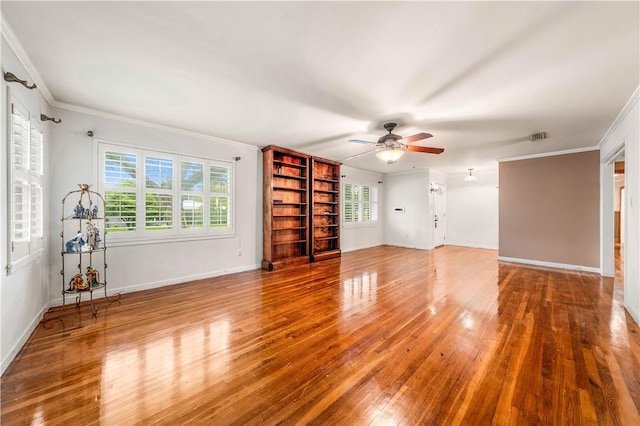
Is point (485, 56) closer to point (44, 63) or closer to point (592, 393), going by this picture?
point (592, 393)

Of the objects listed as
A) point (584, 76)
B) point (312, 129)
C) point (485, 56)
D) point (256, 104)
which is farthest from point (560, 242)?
point (256, 104)

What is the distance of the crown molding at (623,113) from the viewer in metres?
2.81

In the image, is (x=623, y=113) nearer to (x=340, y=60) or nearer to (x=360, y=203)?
(x=340, y=60)

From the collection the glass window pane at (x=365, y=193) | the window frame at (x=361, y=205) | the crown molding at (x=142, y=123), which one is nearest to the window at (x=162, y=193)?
the crown molding at (x=142, y=123)

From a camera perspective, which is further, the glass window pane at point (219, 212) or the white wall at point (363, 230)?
the white wall at point (363, 230)

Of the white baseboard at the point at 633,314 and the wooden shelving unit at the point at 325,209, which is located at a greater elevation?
the wooden shelving unit at the point at 325,209

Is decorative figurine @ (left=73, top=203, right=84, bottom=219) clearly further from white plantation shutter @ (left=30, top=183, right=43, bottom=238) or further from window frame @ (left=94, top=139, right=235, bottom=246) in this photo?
window frame @ (left=94, top=139, right=235, bottom=246)

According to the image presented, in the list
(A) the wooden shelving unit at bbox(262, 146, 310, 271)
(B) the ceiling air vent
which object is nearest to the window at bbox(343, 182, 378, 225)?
(A) the wooden shelving unit at bbox(262, 146, 310, 271)

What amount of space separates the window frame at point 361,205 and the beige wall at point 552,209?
139 inches

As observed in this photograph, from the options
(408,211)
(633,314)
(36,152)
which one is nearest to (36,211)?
(36,152)

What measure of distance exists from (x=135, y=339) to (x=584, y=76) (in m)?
5.11

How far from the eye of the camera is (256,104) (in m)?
3.19

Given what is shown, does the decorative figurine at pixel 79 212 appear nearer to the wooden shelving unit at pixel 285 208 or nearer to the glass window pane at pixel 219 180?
the glass window pane at pixel 219 180

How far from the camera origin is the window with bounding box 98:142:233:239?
3.62 metres
